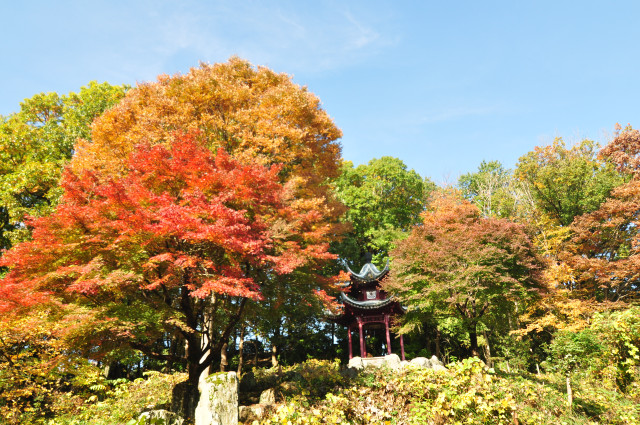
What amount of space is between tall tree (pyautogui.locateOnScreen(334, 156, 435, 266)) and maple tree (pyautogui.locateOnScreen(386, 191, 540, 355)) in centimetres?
758

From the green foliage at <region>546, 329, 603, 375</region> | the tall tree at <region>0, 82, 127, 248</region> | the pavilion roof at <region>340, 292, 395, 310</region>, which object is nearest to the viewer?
the green foliage at <region>546, 329, 603, 375</region>

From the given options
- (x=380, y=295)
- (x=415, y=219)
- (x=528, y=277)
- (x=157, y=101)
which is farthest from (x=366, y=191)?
(x=157, y=101)

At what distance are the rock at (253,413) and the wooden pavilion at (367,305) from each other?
27.2 feet

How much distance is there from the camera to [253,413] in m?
8.75

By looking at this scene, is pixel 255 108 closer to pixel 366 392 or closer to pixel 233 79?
pixel 233 79

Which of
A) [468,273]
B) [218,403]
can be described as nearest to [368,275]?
[468,273]

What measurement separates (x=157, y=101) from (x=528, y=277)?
627 inches

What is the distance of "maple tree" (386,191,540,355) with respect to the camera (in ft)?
41.3

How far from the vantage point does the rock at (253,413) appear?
851 cm

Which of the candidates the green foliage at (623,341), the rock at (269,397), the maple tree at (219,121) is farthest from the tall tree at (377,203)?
the green foliage at (623,341)

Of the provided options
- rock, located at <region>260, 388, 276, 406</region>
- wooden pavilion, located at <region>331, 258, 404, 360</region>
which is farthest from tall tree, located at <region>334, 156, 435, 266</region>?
rock, located at <region>260, 388, 276, 406</region>

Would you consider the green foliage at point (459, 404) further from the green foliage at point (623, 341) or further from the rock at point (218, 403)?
the rock at point (218, 403)

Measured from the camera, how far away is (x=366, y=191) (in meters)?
23.8

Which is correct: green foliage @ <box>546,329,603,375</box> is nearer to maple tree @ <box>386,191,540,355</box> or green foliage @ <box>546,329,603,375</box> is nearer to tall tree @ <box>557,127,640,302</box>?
maple tree @ <box>386,191,540,355</box>
